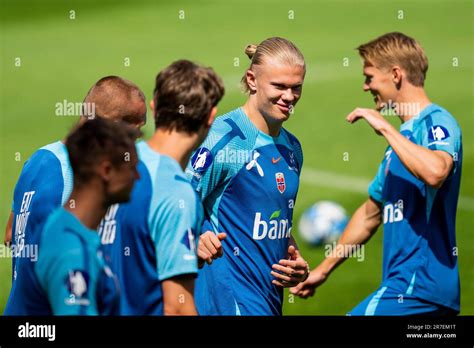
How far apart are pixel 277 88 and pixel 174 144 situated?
82.9 inches

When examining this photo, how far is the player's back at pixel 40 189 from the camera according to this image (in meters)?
7.26

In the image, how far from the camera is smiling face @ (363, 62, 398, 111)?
8.84 m

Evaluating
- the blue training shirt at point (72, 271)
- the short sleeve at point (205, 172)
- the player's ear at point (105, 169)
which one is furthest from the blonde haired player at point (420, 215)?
the blue training shirt at point (72, 271)

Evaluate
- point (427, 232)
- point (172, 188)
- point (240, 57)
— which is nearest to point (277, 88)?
point (427, 232)

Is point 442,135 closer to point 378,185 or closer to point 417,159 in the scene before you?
point 417,159

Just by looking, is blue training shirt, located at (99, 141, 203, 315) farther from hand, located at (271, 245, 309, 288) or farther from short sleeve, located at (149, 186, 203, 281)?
hand, located at (271, 245, 309, 288)

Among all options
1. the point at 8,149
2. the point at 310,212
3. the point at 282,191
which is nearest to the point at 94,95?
the point at 282,191

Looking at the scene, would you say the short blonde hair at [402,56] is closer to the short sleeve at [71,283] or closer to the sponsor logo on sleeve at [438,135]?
the sponsor logo on sleeve at [438,135]

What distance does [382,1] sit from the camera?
881 inches

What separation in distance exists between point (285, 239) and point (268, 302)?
0.47 metres

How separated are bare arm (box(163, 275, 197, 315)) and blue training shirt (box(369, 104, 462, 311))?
2.89 meters

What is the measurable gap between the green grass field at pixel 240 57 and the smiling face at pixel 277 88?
627cm

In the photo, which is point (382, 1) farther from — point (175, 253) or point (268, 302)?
point (175, 253)

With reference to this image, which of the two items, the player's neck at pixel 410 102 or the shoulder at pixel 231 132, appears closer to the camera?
the shoulder at pixel 231 132
